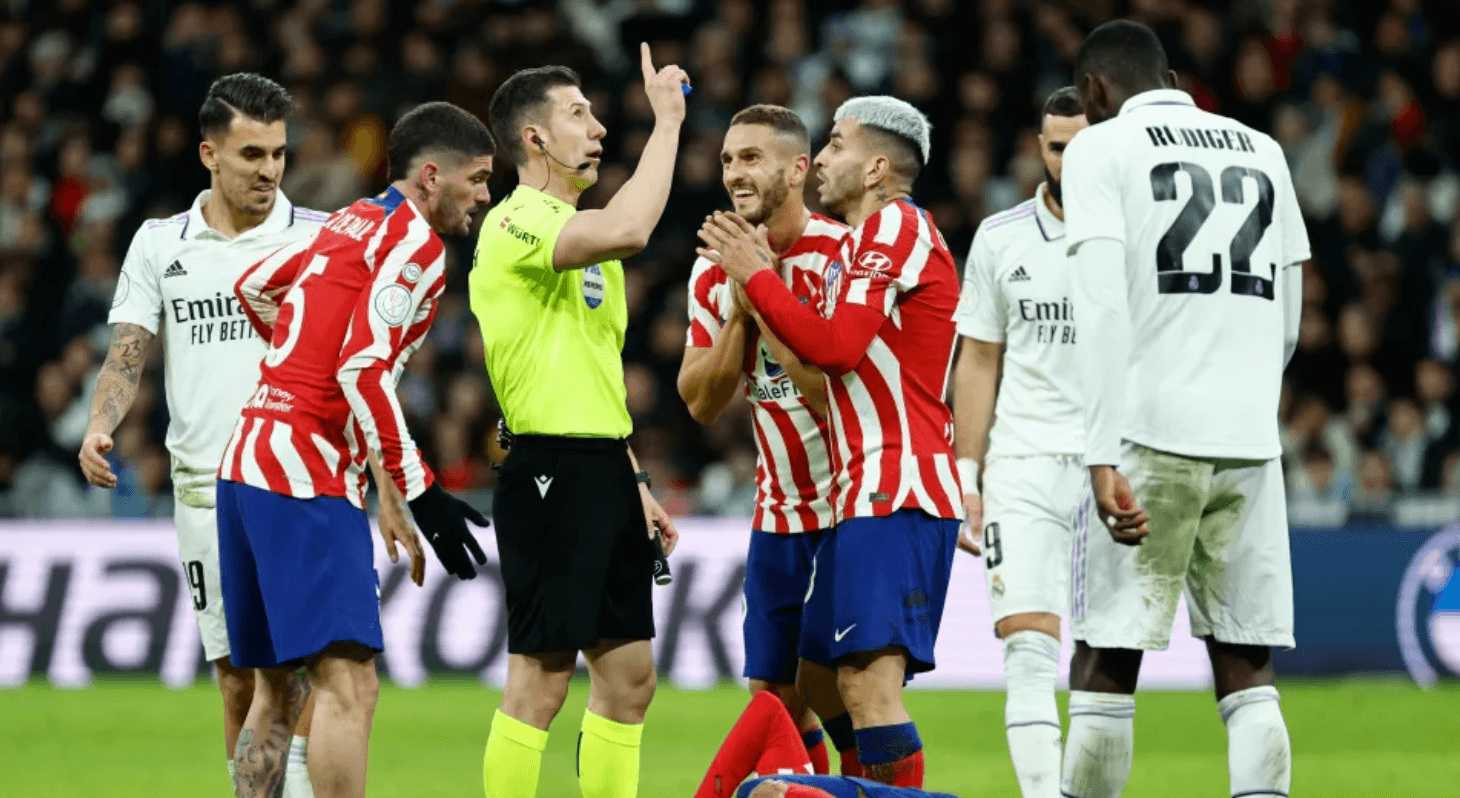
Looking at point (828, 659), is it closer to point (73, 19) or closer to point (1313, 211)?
point (1313, 211)

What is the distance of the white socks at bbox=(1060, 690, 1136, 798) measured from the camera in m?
5.95

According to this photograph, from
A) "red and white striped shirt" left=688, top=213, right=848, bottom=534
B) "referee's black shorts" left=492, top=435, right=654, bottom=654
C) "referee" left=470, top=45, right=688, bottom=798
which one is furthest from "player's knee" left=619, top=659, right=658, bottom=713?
"red and white striped shirt" left=688, top=213, right=848, bottom=534

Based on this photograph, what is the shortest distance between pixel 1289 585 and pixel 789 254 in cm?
212

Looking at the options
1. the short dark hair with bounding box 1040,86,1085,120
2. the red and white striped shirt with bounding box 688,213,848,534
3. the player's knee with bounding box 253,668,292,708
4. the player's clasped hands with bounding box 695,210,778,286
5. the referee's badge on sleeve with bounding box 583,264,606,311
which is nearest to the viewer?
the player's clasped hands with bounding box 695,210,778,286

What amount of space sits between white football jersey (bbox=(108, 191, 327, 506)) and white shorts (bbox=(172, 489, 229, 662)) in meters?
0.06

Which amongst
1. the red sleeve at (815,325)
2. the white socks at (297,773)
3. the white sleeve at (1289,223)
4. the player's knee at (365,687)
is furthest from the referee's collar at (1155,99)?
the white socks at (297,773)

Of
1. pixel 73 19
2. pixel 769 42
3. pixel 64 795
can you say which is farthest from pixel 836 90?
pixel 64 795

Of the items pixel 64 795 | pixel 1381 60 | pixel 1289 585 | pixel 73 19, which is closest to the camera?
pixel 1289 585

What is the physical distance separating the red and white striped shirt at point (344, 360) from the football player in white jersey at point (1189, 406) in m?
2.11

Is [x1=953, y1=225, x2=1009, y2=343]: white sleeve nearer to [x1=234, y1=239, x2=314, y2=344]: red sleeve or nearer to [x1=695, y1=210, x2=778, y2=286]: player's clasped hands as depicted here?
[x1=695, y1=210, x2=778, y2=286]: player's clasped hands

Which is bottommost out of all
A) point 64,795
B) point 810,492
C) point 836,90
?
point 64,795

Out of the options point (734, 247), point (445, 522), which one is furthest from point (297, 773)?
point (734, 247)

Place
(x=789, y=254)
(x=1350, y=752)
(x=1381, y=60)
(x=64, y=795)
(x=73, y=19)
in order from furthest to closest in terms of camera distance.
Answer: (x=73, y=19)
(x=1381, y=60)
(x=1350, y=752)
(x=64, y=795)
(x=789, y=254)

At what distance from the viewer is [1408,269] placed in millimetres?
16062
